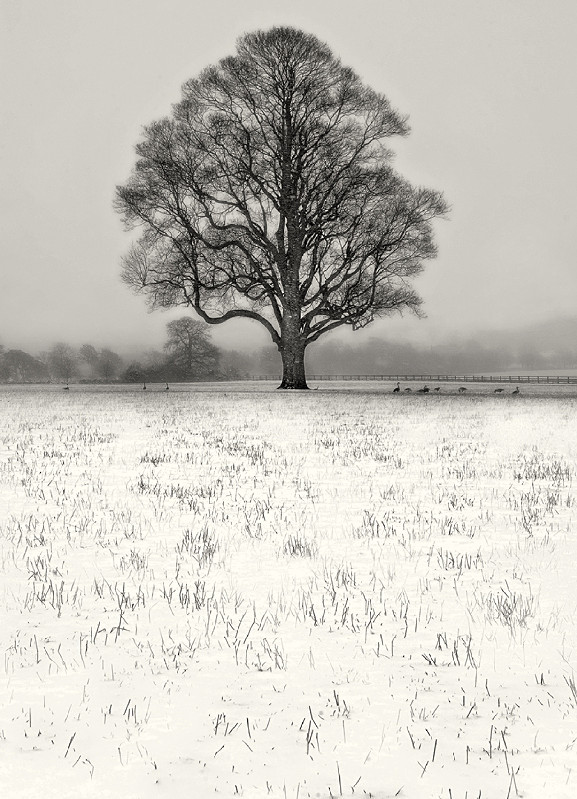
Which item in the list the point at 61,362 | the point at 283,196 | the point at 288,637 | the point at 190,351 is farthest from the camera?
the point at 61,362

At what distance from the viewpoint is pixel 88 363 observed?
464ft

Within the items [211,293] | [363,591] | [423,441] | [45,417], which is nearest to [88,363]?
[211,293]

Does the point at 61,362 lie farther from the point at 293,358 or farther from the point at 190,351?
the point at 293,358

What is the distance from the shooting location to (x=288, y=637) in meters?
4.21

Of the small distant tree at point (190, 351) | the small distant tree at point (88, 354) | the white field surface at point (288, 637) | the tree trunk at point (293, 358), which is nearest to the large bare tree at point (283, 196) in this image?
the tree trunk at point (293, 358)

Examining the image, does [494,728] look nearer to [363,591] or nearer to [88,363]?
[363,591]

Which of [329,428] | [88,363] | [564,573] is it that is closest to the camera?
[564,573]

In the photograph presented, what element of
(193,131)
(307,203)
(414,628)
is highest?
(193,131)

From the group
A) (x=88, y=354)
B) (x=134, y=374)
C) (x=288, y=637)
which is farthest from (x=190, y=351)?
(x=288, y=637)

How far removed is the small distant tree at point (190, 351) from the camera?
311 ft

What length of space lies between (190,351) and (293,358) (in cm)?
5757

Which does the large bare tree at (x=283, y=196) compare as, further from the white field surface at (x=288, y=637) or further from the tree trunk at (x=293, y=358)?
the white field surface at (x=288, y=637)

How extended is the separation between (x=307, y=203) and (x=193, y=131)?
6.54m

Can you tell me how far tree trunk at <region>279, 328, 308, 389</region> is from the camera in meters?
38.5
